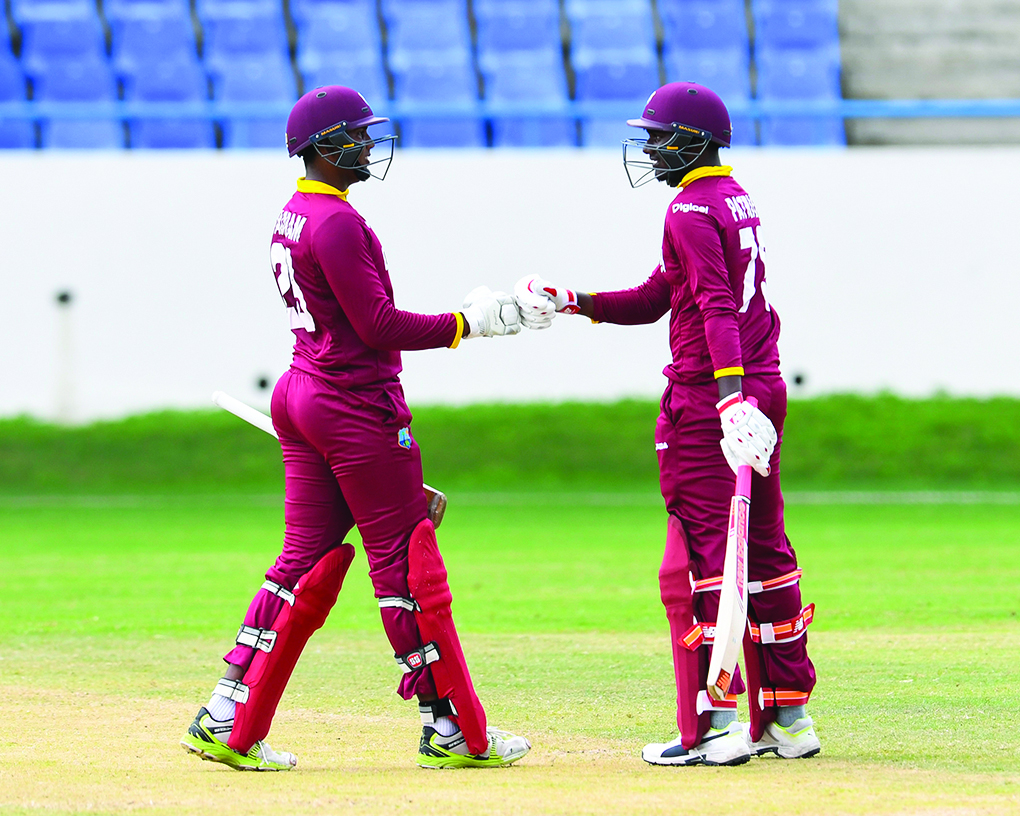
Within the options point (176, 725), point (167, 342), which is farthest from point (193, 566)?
point (167, 342)

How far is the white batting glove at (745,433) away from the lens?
4.26 metres

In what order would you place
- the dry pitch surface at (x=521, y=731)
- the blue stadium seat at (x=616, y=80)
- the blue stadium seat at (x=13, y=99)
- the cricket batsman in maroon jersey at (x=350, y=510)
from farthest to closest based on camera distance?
the blue stadium seat at (x=616, y=80), the blue stadium seat at (x=13, y=99), the cricket batsman in maroon jersey at (x=350, y=510), the dry pitch surface at (x=521, y=731)

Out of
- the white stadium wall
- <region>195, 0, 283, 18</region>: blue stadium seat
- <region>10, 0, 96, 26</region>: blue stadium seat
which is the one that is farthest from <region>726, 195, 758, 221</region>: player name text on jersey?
<region>10, 0, 96, 26</region>: blue stadium seat

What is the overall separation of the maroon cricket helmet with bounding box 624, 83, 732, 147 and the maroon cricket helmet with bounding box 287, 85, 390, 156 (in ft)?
2.96

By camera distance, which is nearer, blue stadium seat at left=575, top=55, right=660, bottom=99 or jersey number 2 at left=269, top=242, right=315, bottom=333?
jersey number 2 at left=269, top=242, right=315, bottom=333

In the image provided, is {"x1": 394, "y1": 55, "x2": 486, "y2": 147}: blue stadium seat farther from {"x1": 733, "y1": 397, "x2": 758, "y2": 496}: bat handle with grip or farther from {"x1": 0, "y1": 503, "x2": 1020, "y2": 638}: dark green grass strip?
{"x1": 733, "y1": 397, "x2": 758, "y2": 496}: bat handle with grip

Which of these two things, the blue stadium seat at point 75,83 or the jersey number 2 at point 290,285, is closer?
the jersey number 2 at point 290,285

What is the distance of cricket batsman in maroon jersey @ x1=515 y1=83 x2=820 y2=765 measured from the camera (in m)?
4.34

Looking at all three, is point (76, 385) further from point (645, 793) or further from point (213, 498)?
point (645, 793)

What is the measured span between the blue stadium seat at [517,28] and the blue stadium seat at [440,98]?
0.50 meters

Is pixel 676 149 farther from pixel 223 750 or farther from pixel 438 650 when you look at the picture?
→ pixel 223 750

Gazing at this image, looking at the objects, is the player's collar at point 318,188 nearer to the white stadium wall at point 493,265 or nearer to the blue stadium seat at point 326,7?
the white stadium wall at point 493,265

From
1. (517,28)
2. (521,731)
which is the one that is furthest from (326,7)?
(521,731)

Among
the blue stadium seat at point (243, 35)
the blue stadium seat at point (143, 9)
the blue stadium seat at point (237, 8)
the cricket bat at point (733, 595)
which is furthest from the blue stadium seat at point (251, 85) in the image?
the cricket bat at point (733, 595)
